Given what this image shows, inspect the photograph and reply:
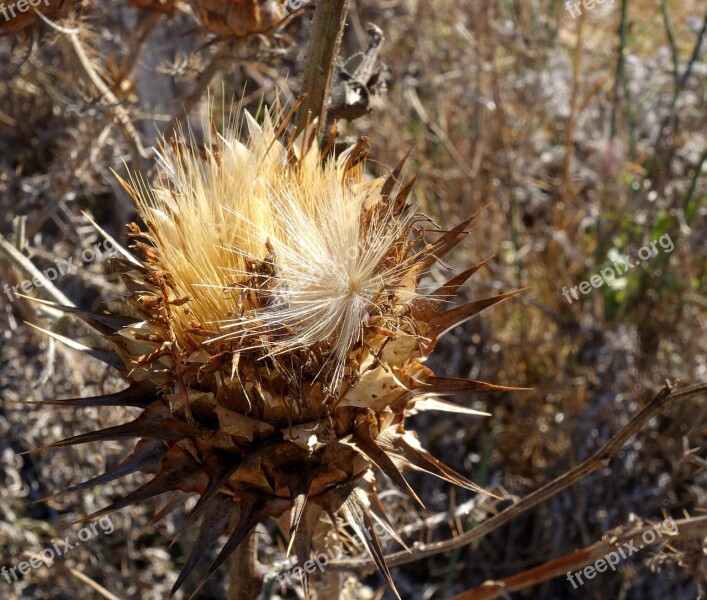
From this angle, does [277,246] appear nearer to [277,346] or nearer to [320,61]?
[277,346]

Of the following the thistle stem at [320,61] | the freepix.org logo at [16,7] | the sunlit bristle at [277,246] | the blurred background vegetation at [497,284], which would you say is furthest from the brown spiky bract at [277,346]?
the blurred background vegetation at [497,284]

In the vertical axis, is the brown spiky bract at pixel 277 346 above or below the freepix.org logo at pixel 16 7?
below

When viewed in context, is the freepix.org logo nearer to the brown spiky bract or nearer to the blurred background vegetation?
the blurred background vegetation

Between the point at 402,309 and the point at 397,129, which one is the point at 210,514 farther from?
the point at 397,129

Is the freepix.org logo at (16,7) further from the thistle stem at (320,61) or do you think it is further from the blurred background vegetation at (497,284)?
the thistle stem at (320,61)

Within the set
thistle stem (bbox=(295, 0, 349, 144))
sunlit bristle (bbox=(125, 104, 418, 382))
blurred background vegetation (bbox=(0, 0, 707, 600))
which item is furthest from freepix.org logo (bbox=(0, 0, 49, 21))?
thistle stem (bbox=(295, 0, 349, 144))

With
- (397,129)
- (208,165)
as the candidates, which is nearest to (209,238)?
(208,165)

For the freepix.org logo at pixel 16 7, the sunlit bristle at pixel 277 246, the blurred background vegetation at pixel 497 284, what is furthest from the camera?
the blurred background vegetation at pixel 497 284
